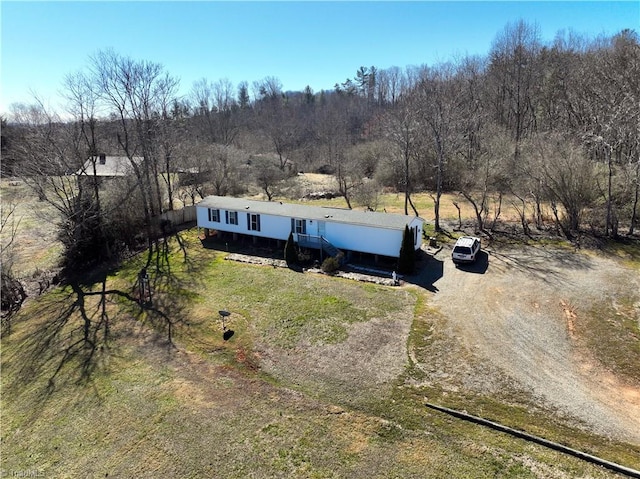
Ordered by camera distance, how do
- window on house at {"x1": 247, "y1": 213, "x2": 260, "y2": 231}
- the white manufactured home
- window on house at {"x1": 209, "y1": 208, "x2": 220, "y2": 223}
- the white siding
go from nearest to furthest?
1. the white siding
2. the white manufactured home
3. window on house at {"x1": 247, "y1": 213, "x2": 260, "y2": 231}
4. window on house at {"x1": 209, "y1": 208, "x2": 220, "y2": 223}

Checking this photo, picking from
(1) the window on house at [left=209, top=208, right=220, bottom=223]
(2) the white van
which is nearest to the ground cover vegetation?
(1) the window on house at [left=209, top=208, right=220, bottom=223]

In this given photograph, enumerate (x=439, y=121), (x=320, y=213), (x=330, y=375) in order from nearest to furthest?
1. (x=330, y=375)
2. (x=320, y=213)
3. (x=439, y=121)

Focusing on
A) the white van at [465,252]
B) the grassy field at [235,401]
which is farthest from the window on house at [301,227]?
the white van at [465,252]

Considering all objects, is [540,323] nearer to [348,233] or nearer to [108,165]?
[348,233]

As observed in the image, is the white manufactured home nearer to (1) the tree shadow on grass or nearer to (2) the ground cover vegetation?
(2) the ground cover vegetation

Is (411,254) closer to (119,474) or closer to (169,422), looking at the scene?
(169,422)

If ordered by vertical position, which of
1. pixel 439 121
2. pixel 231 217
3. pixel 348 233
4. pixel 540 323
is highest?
pixel 439 121

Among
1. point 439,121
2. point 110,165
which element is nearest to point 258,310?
point 439,121

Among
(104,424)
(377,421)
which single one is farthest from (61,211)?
(377,421)
